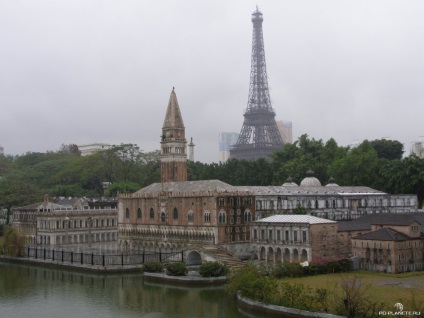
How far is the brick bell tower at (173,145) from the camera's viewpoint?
9569 cm

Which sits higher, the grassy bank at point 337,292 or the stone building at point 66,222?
the stone building at point 66,222

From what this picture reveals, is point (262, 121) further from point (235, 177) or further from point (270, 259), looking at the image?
point (270, 259)

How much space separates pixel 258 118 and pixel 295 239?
349 feet

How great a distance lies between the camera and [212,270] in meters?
61.7

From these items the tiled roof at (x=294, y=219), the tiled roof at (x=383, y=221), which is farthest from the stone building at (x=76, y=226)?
the tiled roof at (x=383, y=221)

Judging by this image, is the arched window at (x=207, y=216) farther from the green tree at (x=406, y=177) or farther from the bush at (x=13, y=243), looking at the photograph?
the green tree at (x=406, y=177)

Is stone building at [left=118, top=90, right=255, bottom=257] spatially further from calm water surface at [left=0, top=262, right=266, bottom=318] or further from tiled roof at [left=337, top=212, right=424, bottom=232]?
tiled roof at [left=337, top=212, right=424, bottom=232]

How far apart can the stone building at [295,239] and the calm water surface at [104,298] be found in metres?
12.6

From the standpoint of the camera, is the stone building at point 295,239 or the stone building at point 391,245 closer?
the stone building at point 391,245

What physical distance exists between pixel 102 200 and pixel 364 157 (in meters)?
46.4

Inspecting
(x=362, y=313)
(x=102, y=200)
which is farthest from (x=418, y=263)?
(x=102, y=200)

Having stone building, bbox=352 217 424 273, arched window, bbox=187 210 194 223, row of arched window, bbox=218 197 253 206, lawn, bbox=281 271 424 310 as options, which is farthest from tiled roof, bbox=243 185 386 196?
lawn, bbox=281 271 424 310

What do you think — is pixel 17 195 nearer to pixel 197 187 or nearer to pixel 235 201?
pixel 197 187

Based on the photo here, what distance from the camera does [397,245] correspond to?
60688 millimetres
